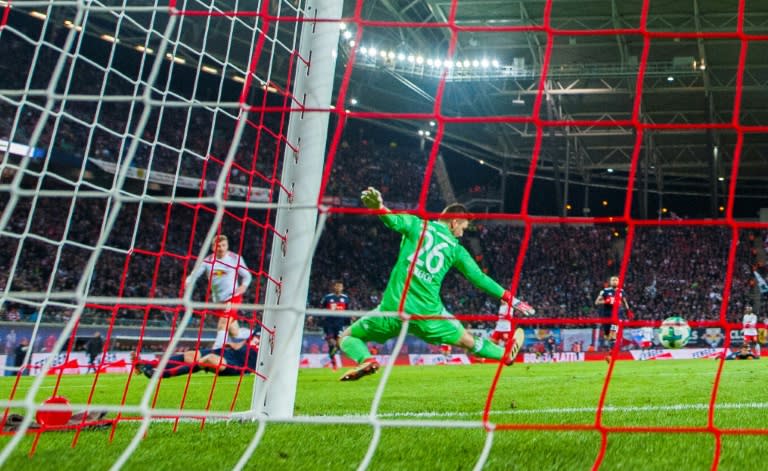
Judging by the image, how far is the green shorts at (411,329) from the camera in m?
5.53

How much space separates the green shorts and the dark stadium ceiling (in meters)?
12.6

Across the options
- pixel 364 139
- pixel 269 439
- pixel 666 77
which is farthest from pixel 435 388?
pixel 364 139

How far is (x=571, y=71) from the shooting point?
2264 centimetres

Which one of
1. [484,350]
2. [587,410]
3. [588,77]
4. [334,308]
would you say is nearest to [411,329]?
[484,350]

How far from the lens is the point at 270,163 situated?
2734cm

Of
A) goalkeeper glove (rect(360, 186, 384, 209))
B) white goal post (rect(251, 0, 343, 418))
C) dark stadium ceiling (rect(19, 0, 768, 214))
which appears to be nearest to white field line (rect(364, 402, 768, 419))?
white goal post (rect(251, 0, 343, 418))

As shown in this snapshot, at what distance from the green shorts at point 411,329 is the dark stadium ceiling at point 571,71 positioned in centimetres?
1262

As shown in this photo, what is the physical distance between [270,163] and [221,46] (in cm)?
549

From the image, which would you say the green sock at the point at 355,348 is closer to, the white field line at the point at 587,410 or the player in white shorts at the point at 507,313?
the white field line at the point at 587,410

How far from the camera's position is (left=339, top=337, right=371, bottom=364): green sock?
5.63 metres

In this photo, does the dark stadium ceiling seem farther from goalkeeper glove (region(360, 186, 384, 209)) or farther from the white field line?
goalkeeper glove (region(360, 186, 384, 209))

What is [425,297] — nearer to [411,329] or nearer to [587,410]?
[411,329]

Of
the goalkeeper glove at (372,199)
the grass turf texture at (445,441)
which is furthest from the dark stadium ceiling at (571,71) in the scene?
the goalkeeper glove at (372,199)

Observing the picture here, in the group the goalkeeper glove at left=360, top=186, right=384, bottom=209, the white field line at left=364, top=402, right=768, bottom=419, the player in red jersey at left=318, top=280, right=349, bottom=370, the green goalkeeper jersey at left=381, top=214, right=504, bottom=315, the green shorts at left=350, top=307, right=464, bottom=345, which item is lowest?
the player in red jersey at left=318, top=280, right=349, bottom=370
